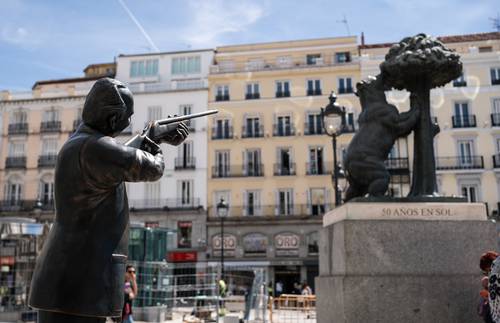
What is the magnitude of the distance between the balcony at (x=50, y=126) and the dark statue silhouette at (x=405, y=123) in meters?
42.7

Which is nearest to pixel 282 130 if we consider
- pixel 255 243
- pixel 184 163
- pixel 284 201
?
pixel 284 201

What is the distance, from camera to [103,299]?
2.55 metres

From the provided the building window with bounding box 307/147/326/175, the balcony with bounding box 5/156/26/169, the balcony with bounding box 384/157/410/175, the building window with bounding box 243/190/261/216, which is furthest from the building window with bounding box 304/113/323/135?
the balcony with bounding box 5/156/26/169

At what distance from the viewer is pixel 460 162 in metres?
40.0

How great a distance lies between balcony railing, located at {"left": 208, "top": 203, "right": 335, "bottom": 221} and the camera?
41156 mm

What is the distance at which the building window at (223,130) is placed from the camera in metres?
43.9

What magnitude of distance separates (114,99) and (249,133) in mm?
40969

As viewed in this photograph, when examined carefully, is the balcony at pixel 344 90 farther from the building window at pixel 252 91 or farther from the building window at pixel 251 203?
the building window at pixel 251 203

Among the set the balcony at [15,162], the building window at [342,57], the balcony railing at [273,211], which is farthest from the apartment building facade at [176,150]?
the building window at [342,57]

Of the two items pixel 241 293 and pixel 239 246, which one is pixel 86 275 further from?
pixel 239 246

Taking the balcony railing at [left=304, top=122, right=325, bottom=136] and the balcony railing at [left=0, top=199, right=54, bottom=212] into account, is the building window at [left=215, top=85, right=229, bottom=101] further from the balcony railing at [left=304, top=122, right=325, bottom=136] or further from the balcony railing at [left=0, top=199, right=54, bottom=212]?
the balcony railing at [left=0, top=199, right=54, bottom=212]

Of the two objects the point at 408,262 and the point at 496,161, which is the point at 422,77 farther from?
the point at 496,161

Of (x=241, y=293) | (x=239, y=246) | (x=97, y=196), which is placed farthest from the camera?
(x=239, y=246)

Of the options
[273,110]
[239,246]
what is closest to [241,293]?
[239,246]
